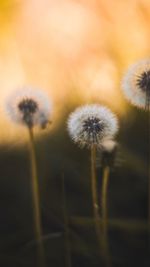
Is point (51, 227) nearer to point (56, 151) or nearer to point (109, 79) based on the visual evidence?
point (56, 151)

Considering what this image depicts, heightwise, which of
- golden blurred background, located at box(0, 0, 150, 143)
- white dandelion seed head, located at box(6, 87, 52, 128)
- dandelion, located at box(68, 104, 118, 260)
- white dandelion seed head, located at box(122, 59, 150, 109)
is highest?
golden blurred background, located at box(0, 0, 150, 143)

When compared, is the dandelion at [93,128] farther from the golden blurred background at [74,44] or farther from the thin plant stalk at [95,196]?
the golden blurred background at [74,44]

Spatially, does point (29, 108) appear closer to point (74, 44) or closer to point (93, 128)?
point (93, 128)

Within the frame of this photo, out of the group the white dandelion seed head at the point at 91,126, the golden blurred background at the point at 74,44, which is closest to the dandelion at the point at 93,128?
the white dandelion seed head at the point at 91,126

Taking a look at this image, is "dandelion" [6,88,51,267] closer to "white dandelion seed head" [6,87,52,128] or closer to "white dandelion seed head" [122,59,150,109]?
"white dandelion seed head" [6,87,52,128]

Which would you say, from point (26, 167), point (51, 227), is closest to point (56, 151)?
point (26, 167)

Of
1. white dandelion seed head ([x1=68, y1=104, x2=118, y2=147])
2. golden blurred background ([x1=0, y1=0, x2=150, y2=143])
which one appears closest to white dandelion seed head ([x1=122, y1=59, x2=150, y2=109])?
white dandelion seed head ([x1=68, y1=104, x2=118, y2=147])
